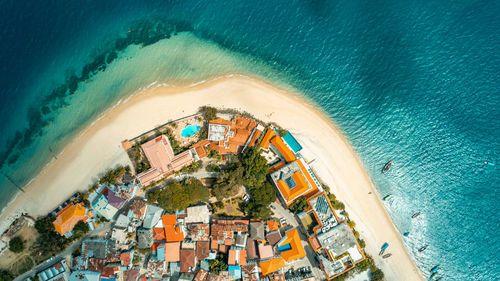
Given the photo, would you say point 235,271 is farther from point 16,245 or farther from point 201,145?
point 16,245

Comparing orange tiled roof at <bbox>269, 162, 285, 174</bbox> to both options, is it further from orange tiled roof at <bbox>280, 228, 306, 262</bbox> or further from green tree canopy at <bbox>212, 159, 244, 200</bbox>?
orange tiled roof at <bbox>280, 228, 306, 262</bbox>

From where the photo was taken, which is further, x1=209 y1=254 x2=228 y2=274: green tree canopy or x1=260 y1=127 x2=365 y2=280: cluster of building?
x1=209 y1=254 x2=228 y2=274: green tree canopy

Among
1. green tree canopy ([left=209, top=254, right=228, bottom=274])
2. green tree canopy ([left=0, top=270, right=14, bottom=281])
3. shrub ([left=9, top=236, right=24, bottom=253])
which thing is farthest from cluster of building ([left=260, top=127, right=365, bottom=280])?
green tree canopy ([left=0, top=270, right=14, bottom=281])

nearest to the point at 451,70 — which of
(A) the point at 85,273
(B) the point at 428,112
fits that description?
(B) the point at 428,112

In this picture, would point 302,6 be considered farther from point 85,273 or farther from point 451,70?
point 85,273

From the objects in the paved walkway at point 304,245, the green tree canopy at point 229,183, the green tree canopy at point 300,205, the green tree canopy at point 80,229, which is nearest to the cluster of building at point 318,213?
the green tree canopy at point 300,205

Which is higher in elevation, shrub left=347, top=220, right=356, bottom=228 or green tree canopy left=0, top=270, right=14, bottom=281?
green tree canopy left=0, top=270, right=14, bottom=281

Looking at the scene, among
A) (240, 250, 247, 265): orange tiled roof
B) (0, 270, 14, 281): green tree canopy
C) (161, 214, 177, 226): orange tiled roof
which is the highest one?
(0, 270, 14, 281): green tree canopy
